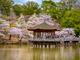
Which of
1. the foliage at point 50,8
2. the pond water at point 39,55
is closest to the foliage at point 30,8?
the foliage at point 50,8

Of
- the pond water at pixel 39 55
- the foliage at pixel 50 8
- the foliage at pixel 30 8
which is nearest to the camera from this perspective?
the pond water at pixel 39 55

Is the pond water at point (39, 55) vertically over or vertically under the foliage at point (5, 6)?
under

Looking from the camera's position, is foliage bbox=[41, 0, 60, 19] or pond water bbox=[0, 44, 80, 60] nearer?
pond water bbox=[0, 44, 80, 60]

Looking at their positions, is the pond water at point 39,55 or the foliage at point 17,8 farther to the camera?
the foliage at point 17,8

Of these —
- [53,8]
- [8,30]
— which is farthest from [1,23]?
[53,8]

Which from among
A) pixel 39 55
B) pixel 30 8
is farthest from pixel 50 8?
pixel 39 55

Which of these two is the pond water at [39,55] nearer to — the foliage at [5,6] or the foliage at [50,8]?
the foliage at [50,8]

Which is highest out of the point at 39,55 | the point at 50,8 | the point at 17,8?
the point at 17,8

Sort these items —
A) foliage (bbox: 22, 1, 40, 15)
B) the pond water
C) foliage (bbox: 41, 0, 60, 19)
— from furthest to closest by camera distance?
foliage (bbox: 22, 1, 40, 15) < foliage (bbox: 41, 0, 60, 19) < the pond water

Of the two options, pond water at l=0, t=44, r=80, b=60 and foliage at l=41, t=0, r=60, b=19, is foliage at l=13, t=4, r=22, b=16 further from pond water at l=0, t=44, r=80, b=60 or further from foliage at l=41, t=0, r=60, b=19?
pond water at l=0, t=44, r=80, b=60

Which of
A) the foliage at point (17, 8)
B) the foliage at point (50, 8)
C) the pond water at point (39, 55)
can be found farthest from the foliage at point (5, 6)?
the pond water at point (39, 55)

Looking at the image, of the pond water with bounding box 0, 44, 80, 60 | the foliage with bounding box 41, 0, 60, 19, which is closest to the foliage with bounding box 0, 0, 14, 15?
the foliage with bounding box 41, 0, 60, 19

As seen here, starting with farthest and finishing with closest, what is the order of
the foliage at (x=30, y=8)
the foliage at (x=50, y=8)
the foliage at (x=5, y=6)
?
the foliage at (x=30, y=8)
the foliage at (x=5, y=6)
the foliage at (x=50, y=8)

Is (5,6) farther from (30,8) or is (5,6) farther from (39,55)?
(39,55)
